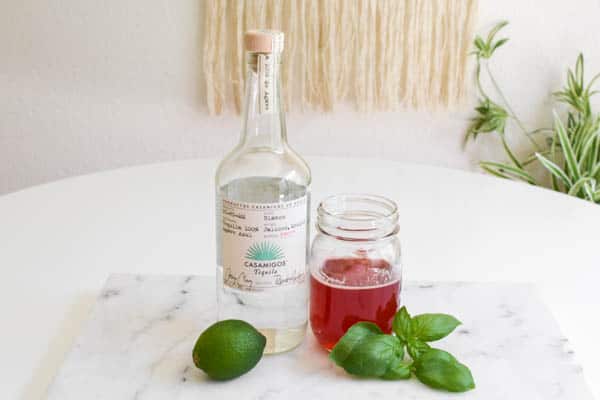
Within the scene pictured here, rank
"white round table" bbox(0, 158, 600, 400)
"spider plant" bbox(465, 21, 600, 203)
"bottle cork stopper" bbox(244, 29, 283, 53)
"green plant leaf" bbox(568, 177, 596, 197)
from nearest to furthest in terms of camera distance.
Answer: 1. "bottle cork stopper" bbox(244, 29, 283, 53)
2. "white round table" bbox(0, 158, 600, 400)
3. "green plant leaf" bbox(568, 177, 596, 197)
4. "spider plant" bbox(465, 21, 600, 203)

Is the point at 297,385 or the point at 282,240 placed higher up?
the point at 282,240

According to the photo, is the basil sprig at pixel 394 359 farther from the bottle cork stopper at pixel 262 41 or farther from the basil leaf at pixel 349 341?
the bottle cork stopper at pixel 262 41

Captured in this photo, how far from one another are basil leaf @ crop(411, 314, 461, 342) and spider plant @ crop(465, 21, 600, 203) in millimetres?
1545

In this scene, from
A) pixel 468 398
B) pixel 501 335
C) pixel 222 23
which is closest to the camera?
pixel 468 398

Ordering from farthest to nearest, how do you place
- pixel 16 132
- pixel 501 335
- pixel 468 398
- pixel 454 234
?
pixel 16 132
pixel 454 234
pixel 501 335
pixel 468 398

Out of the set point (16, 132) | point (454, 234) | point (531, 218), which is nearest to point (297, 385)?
point (454, 234)

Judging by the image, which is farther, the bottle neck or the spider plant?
the spider plant

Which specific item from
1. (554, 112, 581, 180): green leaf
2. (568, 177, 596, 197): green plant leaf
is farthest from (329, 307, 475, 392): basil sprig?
(554, 112, 581, 180): green leaf

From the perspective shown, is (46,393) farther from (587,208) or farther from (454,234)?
(587,208)

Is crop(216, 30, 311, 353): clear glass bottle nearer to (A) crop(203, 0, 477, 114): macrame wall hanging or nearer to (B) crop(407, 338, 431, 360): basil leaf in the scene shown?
(B) crop(407, 338, 431, 360): basil leaf

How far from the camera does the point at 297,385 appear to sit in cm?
93

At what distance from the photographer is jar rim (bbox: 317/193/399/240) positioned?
96 centimetres

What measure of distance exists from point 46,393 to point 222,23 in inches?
67.2

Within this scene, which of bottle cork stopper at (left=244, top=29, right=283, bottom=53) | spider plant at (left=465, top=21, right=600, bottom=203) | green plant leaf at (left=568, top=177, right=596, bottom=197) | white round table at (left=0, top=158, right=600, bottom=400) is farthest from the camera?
spider plant at (left=465, top=21, right=600, bottom=203)
